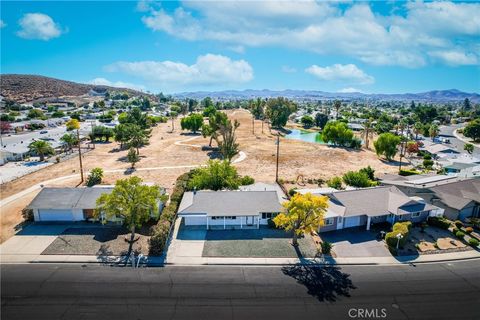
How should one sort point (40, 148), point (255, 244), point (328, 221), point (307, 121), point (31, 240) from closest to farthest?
point (255, 244)
point (31, 240)
point (328, 221)
point (40, 148)
point (307, 121)

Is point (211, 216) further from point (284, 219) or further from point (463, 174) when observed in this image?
point (463, 174)

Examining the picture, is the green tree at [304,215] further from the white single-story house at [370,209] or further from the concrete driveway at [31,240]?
the concrete driveway at [31,240]

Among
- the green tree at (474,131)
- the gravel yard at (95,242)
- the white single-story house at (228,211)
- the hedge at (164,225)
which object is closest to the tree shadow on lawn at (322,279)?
the white single-story house at (228,211)

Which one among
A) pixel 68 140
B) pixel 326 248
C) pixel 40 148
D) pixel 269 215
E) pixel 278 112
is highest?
pixel 278 112

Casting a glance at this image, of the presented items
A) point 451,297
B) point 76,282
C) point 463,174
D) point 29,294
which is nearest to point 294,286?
point 451,297

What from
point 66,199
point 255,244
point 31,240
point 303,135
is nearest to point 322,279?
point 255,244

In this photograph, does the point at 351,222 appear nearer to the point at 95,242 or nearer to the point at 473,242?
the point at 473,242
